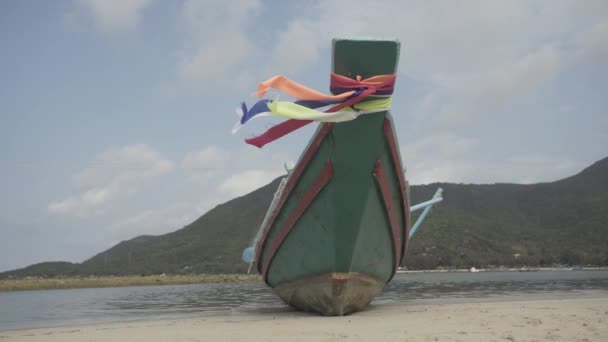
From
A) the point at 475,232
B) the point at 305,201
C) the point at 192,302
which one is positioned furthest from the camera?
the point at 475,232

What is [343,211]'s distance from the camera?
971 cm

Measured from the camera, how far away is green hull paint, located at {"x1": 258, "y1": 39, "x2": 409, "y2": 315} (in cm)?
884

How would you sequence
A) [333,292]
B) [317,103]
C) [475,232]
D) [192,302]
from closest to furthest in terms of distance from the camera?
[317,103], [333,292], [192,302], [475,232]

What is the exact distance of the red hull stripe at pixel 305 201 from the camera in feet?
31.2

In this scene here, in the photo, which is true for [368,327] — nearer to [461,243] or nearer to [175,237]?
[461,243]

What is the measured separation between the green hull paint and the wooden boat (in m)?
0.02

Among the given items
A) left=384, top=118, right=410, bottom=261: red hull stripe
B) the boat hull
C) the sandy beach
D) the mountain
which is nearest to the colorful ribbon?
left=384, top=118, right=410, bottom=261: red hull stripe

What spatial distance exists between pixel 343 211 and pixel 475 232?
3300 inches

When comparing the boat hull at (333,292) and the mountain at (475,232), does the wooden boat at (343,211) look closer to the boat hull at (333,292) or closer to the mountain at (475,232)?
the boat hull at (333,292)

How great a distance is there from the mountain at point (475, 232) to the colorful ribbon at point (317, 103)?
177 ft

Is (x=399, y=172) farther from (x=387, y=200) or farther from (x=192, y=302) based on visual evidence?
(x=192, y=302)

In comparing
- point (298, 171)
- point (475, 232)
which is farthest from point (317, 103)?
point (475, 232)

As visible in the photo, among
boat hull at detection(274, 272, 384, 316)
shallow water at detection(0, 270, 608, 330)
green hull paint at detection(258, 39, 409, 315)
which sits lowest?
shallow water at detection(0, 270, 608, 330)

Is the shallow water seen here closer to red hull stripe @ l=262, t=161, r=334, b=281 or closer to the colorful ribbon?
red hull stripe @ l=262, t=161, r=334, b=281
